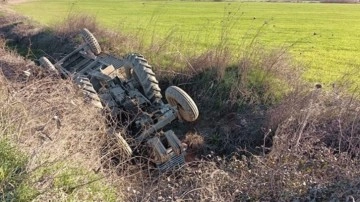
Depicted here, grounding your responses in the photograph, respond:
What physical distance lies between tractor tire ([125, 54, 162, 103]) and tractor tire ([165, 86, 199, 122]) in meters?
0.66

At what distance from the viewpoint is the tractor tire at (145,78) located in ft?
30.9

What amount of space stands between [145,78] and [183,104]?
1.42m

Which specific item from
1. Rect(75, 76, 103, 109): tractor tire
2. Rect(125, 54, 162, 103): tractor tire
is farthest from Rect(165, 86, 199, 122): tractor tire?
Rect(75, 76, 103, 109): tractor tire

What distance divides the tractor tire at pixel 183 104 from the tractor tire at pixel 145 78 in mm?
661

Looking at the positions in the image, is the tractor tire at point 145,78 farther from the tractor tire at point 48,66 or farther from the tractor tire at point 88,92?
the tractor tire at point 48,66

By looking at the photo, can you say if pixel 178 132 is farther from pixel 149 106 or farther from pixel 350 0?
pixel 350 0

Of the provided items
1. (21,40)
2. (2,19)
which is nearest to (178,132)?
(21,40)

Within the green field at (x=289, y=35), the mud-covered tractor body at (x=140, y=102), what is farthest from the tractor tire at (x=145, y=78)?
the green field at (x=289, y=35)

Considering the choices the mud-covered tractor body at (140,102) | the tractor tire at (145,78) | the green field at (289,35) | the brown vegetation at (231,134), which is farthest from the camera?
the green field at (289,35)

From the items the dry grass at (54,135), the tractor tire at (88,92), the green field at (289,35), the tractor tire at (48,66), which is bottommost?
the green field at (289,35)

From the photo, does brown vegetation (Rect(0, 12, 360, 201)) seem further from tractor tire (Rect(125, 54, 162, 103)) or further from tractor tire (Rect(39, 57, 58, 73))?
tractor tire (Rect(125, 54, 162, 103))

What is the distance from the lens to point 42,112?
7.24 meters

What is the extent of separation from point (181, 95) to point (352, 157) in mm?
3092

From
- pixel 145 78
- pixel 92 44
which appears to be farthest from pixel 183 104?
pixel 92 44
